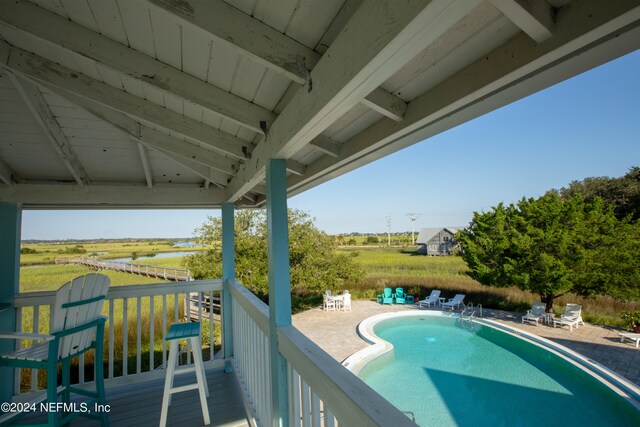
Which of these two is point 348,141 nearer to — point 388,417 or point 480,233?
point 388,417

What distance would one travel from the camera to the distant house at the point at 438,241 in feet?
106

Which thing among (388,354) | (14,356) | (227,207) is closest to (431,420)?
(388,354)

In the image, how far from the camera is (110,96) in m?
1.94

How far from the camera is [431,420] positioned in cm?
625

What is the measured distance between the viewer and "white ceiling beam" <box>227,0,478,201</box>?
0.68 meters

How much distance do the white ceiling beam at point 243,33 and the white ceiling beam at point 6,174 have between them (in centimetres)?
318

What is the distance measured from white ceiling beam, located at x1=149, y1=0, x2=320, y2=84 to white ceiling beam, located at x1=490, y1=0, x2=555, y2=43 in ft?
2.29

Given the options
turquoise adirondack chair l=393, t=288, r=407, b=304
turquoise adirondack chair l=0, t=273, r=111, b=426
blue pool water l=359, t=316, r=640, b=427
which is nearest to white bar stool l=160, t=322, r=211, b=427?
turquoise adirondack chair l=0, t=273, r=111, b=426

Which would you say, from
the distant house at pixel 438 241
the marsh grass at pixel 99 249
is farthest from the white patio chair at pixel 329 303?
the distant house at pixel 438 241

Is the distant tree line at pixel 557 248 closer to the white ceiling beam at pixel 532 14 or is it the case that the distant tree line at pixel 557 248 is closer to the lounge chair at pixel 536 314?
the lounge chair at pixel 536 314

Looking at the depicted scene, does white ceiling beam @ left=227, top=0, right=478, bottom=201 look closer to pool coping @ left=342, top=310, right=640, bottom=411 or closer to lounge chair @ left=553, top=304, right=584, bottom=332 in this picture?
pool coping @ left=342, top=310, right=640, bottom=411

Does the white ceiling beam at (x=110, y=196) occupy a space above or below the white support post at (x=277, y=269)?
above

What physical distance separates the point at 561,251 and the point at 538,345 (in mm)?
4322

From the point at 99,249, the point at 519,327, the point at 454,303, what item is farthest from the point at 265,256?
the point at 519,327
